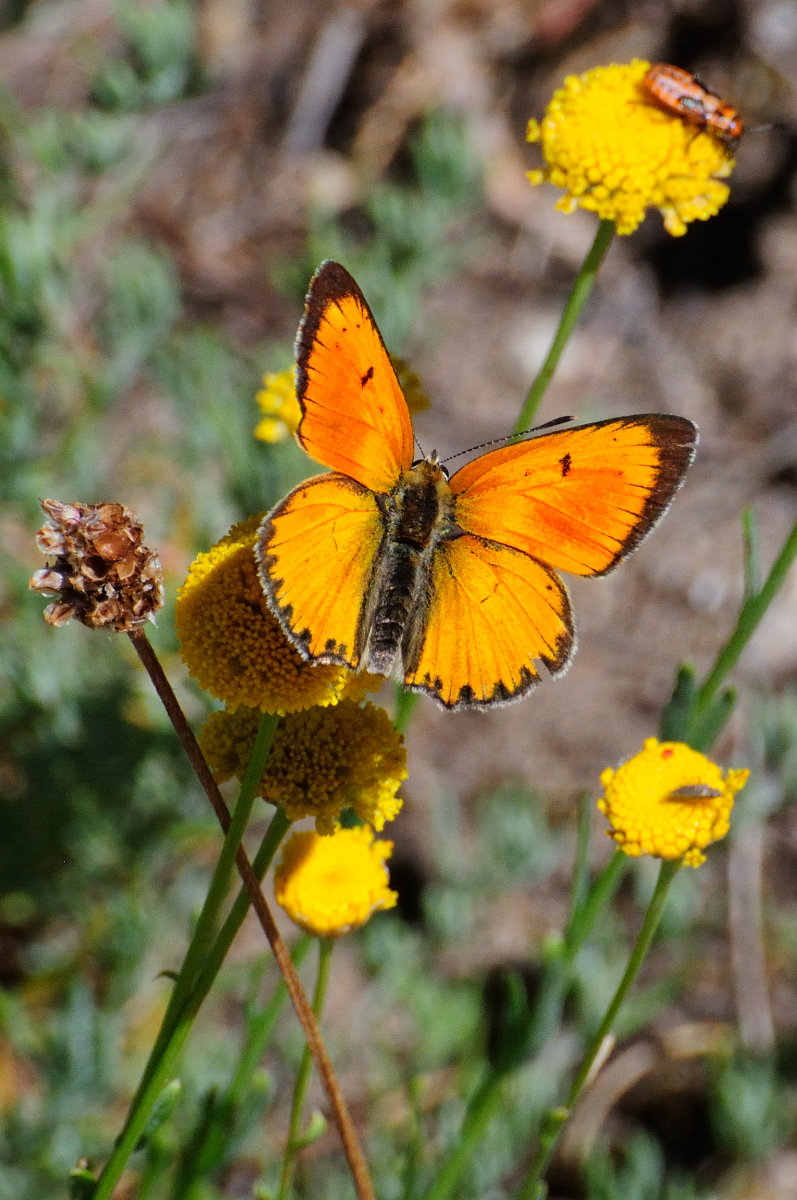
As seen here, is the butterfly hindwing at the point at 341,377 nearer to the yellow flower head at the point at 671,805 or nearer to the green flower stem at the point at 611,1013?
the yellow flower head at the point at 671,805

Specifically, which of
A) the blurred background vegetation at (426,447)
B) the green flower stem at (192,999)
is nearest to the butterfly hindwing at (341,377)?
the green flower stem at (192,999)

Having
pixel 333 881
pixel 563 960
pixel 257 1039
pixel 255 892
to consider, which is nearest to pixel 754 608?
pixel 563 960

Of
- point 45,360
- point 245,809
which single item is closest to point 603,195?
point 245,809

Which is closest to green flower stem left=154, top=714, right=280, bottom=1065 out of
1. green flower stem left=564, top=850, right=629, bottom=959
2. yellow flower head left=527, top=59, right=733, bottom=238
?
green flower stem left=564, top=850, right=629, bottom=959

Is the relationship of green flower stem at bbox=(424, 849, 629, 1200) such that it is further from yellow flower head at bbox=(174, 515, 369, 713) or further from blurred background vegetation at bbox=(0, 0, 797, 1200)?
yellow flower head at bbox=(174, 515, 369, 713)

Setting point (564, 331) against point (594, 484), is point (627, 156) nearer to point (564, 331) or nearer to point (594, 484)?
point (564, 331)
